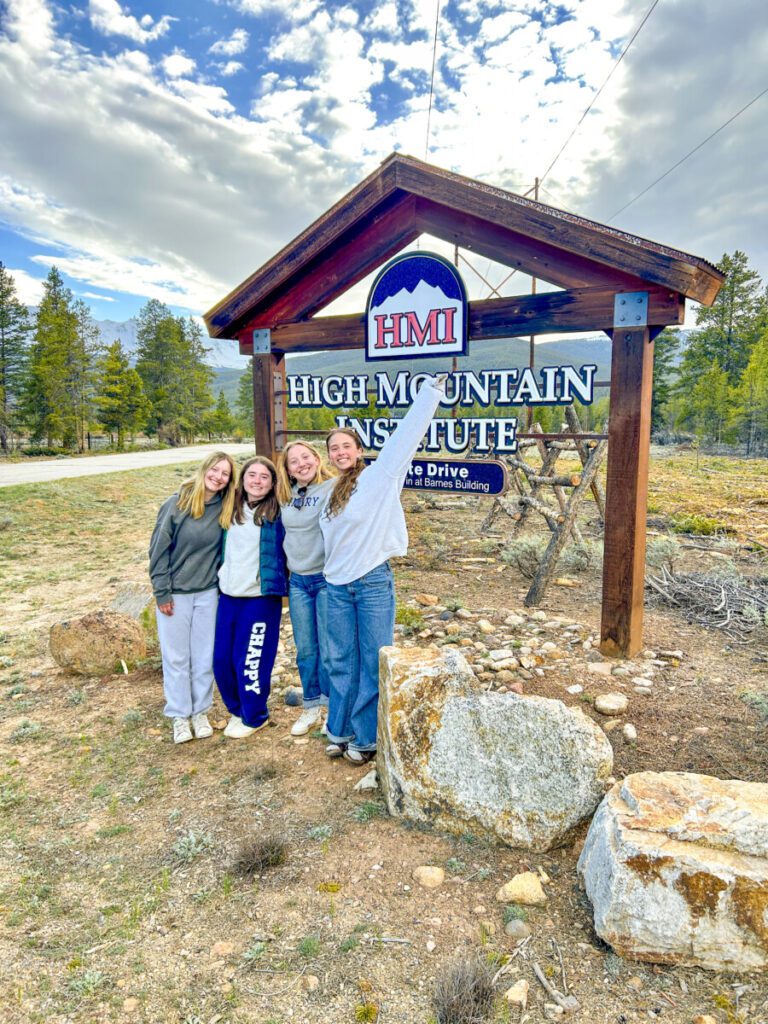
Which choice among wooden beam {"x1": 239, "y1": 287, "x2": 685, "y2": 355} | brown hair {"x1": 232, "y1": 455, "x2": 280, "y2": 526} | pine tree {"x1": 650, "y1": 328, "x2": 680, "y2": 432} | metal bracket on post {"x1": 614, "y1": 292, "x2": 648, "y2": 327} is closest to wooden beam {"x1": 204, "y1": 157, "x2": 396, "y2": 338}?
wooden beam {"x1": 239, "y1": 287, "x2": 685, "y2": 355}

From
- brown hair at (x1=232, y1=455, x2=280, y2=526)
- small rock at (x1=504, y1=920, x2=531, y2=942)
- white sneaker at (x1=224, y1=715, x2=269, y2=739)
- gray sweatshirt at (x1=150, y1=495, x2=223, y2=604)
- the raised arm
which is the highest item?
the raised arm

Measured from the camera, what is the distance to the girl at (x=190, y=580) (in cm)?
420

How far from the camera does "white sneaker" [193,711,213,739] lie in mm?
4418

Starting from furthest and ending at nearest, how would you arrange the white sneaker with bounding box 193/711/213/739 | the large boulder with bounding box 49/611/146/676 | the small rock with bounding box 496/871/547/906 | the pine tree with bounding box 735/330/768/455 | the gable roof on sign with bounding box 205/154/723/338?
the pine tree with bounding box 735/330/768/455 → the large boulder with bounding box 49/611/146/676 → the gable roof on sign with bounding box 205/154/723/338 → the white sneaker with bounding box 193/711/213/739 → the small rock with bounding box 496/871/547/906

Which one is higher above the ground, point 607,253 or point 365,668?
point 607,253

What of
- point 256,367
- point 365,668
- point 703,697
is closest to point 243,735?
point 365,668

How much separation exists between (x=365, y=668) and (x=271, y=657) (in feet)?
2.82

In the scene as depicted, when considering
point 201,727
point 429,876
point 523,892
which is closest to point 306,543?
point 201,727

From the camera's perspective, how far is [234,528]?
4.17 metres

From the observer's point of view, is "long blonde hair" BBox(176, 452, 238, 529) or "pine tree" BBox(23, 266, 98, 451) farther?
"pine tree" BBox(23, 266, 98, 451)

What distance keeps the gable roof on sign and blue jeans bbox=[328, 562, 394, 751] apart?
3193 millimetres

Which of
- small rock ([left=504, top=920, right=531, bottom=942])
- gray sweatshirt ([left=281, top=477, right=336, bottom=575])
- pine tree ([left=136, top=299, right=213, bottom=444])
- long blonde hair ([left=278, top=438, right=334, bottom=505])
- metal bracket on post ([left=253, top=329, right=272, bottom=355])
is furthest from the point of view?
pine tree ([left=136, top=299, right=213, bottom=444])

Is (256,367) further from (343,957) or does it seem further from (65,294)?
(65,294)

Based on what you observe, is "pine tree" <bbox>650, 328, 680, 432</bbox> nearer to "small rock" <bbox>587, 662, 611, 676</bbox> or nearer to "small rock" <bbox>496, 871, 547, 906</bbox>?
"small rock" <bbox>587, 662, 611, 676</bbox>
